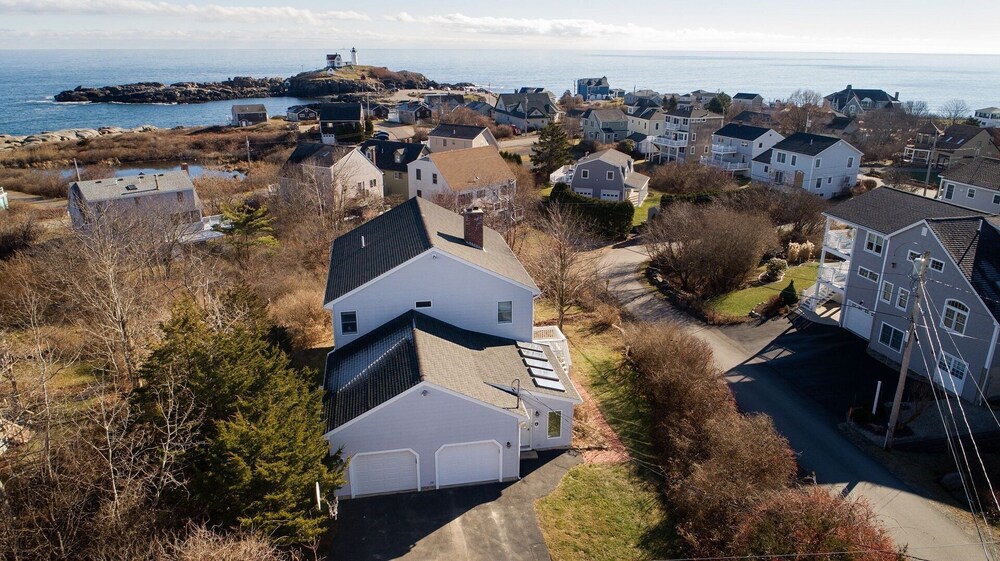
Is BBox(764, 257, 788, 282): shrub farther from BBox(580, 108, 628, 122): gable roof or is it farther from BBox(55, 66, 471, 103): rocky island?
BBox(55, 66, 471, 103): rocky island

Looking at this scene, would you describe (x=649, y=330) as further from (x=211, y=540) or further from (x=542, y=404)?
(x=211, y=540)

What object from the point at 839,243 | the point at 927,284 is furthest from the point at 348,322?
the point at 839,243

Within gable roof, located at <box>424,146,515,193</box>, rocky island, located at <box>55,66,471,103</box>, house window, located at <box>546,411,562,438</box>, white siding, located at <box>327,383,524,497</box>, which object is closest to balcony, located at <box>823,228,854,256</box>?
house window, located at <box>546,411,562,438</box>

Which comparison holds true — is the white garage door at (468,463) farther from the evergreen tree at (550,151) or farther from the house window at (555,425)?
the evergreen tree at (550,151)

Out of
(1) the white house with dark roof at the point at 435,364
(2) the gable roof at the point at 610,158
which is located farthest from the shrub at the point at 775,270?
(2) the gable roof at the point at 610,158

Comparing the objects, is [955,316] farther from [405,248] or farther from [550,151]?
[550,151]

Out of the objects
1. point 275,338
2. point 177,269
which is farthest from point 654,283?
point 177,269
